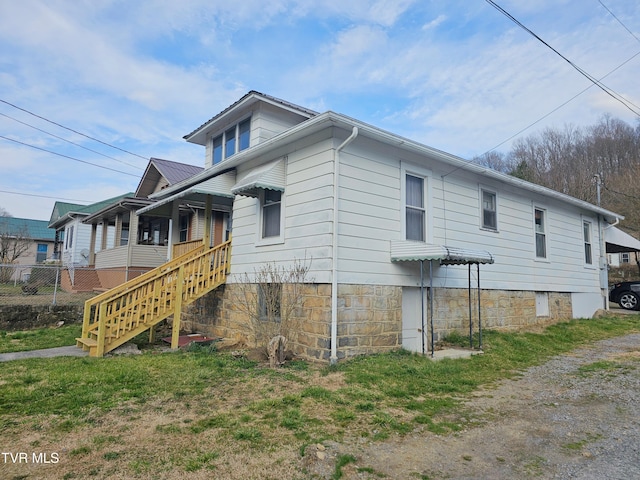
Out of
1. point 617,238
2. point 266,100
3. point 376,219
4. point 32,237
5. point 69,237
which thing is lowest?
point 376,219

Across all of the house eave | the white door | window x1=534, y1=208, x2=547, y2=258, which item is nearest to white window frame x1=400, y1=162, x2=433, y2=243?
the house eave

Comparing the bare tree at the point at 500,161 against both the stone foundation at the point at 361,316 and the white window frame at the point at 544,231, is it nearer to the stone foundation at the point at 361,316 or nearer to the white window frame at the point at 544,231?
the white window frame at the point at 544,231

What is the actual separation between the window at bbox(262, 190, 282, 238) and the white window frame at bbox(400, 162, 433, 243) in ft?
8.08

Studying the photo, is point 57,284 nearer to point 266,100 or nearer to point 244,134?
point 244,134

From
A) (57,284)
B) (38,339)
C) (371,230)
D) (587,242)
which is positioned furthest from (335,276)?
(57,284)

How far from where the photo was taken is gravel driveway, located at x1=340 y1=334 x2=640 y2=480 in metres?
3.13

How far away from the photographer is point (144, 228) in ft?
56.7

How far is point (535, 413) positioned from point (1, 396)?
6.20m

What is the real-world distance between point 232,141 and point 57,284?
8341 millimetres

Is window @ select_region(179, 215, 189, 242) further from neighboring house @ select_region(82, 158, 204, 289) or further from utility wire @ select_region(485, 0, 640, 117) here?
utility wire @ select_region(485, 0, 640, 117)

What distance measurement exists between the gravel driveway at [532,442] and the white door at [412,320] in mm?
2260

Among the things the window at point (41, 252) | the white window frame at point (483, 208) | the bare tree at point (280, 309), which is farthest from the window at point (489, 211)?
the window at point (41, 252)

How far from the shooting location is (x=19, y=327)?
1051 centimetres

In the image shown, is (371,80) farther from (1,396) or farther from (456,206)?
(1,396)
